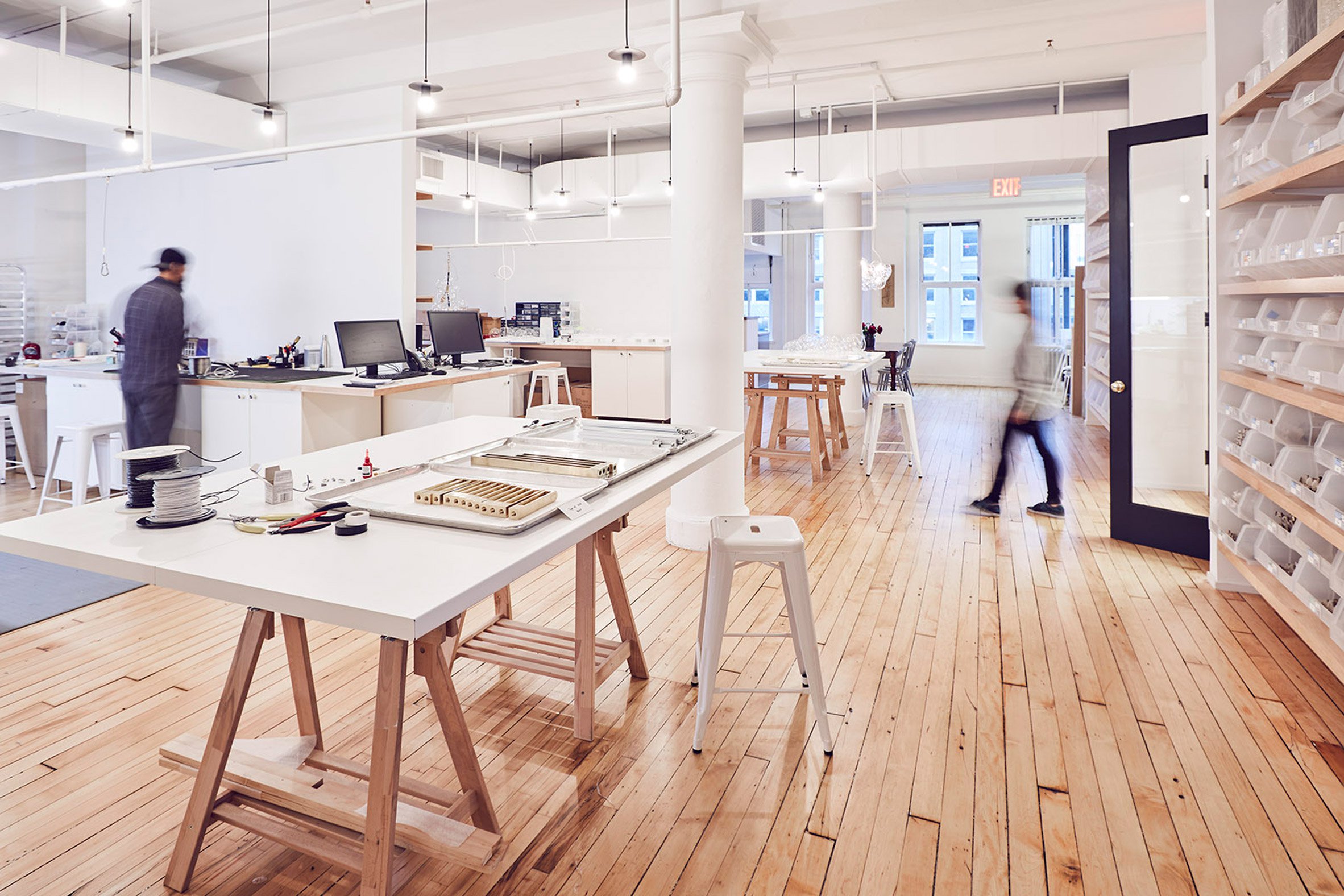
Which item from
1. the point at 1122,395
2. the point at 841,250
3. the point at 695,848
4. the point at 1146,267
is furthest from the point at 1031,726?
the point at 841,250

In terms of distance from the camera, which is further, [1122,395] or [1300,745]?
[1122,395]

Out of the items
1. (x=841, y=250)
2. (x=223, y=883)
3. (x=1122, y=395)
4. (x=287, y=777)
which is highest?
(x=841, y=250)

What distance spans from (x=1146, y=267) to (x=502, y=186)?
7.97m

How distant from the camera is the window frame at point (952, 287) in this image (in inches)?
592

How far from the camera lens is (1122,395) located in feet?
15.2

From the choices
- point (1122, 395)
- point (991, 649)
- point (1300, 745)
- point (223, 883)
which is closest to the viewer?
point (223, 883)

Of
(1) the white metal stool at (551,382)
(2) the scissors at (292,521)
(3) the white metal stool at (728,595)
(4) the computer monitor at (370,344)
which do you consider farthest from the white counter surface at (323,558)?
(1) the white metal stool at (551,382)

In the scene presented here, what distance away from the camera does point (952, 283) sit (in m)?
15.4

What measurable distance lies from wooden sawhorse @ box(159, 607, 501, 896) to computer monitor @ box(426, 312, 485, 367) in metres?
4.81

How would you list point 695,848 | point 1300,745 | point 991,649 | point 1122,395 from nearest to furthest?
point 695,848 → point 1300,745 → point 991,649 → point 1122,395

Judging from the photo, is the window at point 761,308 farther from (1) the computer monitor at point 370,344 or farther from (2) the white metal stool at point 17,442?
(2) the white metal stool at point 17,442

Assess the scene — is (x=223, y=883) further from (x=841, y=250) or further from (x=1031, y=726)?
(x=841, y=250)

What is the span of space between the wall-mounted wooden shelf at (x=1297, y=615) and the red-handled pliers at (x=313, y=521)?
2990 mm

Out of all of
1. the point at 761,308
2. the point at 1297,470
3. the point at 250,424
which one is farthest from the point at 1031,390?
the point at 761,308
